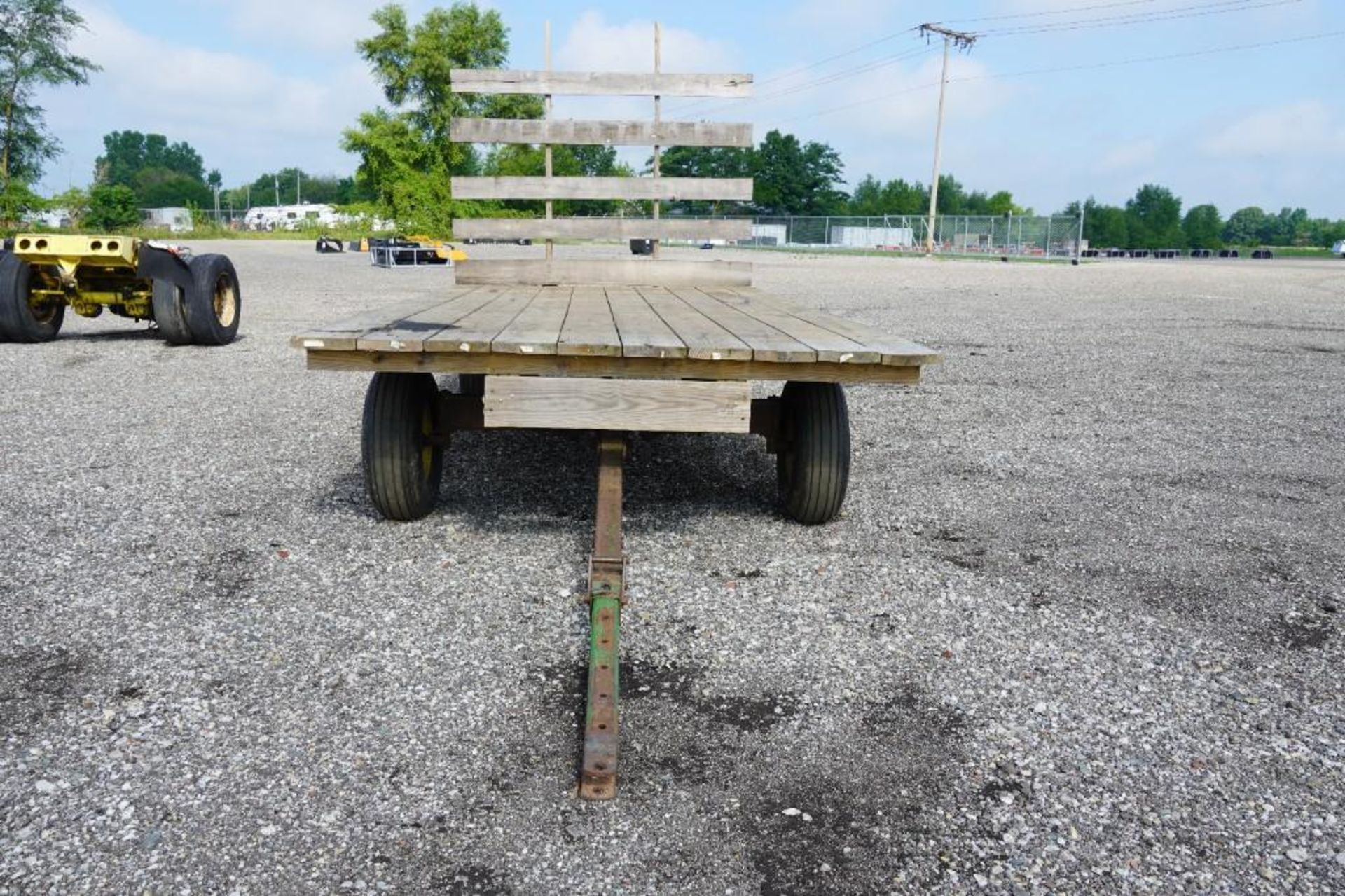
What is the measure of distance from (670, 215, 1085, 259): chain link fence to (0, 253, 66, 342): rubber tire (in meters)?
24.3

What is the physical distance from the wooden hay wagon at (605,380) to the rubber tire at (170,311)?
5.34 m

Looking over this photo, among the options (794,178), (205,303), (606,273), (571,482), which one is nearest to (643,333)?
(571,482)

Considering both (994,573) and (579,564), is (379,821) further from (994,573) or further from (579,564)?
(994,573)

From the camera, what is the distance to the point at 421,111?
5150 centimetres

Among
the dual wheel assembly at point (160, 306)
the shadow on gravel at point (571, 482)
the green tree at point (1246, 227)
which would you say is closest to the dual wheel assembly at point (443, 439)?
the shadow on gravel at point (571, 482)

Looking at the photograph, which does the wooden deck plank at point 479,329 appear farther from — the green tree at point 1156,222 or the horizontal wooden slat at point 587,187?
the green tree at point 1156,222

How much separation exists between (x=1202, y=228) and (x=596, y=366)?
120 meters

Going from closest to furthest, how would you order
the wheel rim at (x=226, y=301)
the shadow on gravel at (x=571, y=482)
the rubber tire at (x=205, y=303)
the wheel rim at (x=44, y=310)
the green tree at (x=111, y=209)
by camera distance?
the shadow on gravel at (x=571, y=482) < the rubber tire at (x=205, y=303) < the wheel rim at (x=44, y=310) < the wheel rim at (x=226, y=301) < the green tree at (x=111, y=209)

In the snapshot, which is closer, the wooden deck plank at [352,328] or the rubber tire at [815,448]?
the wooden deck plank at [352,328]

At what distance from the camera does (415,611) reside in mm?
3467

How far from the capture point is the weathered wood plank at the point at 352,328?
331 cm

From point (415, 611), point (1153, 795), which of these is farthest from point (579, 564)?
point (1153, 795)

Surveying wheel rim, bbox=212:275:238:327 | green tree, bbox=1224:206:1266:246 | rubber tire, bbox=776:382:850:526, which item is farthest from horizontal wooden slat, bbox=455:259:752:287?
green tree, bbox=1224:206:1266:246

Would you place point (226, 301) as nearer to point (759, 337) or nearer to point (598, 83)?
point (598, 83)
